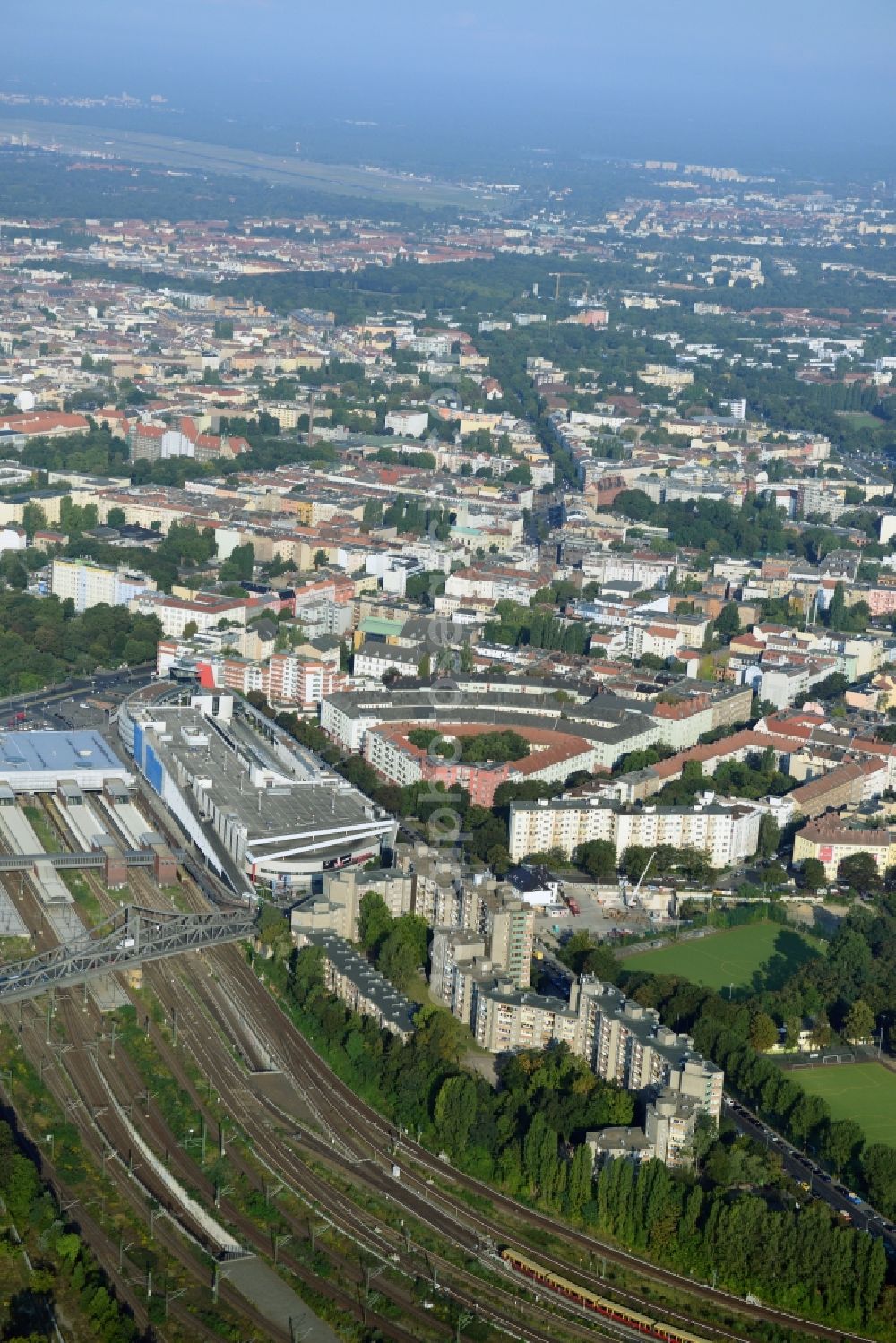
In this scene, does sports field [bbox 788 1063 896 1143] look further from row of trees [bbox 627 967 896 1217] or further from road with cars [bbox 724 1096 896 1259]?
road with cars [bbox 724 1096 896 1259]

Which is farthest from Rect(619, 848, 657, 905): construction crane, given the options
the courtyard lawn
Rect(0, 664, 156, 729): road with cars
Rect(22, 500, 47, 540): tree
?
Rect(22, 500, 47, 540): tree

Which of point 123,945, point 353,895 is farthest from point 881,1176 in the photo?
point 123,945

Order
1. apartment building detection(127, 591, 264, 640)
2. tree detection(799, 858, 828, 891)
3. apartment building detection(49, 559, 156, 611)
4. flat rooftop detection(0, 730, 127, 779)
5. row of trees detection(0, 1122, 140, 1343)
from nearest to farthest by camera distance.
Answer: row of trees detection(0, 1122, 140, 1343), tree detection(799, 858, 828, 891), flat rooftop detection(0, 730, 127, 779), apartment building detection(127, 591, 264, 640), apartment building detection(49, 559, 156, 611)

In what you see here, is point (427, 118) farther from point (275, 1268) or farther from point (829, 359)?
point (275, 1268)

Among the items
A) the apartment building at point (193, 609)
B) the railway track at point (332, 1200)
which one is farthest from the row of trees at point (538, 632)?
the railway track at point (332, 1200)

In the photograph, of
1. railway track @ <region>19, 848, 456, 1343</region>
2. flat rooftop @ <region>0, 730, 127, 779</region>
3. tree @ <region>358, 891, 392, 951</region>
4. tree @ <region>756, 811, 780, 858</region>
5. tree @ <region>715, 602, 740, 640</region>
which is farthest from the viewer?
tree @ <region>715, 602, 740, 640</region>

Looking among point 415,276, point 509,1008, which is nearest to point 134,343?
point 415,276
